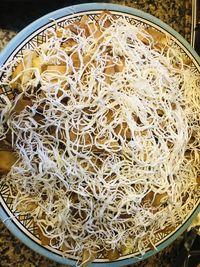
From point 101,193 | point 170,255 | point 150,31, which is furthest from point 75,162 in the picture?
point 170,255

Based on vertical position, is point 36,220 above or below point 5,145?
below

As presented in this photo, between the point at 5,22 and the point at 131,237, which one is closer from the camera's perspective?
the point at 131,237

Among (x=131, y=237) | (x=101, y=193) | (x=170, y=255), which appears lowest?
(x=170, y=255)

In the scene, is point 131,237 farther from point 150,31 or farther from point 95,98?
point 150,31

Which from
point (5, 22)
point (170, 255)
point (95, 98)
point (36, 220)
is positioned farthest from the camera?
point (170, 255)

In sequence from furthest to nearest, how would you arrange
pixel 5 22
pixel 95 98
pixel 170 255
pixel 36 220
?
pixel 170 255, pixel 5 22, pixel 36 220, pixel 95 98

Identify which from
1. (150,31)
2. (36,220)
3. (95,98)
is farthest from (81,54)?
(36,220)
